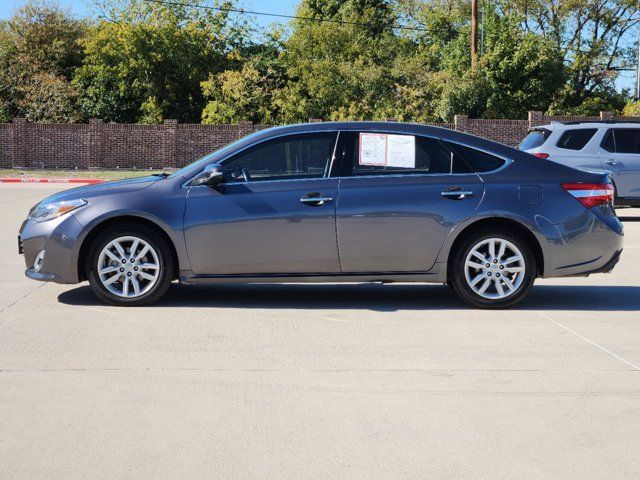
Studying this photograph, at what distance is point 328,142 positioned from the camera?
8.73 meters

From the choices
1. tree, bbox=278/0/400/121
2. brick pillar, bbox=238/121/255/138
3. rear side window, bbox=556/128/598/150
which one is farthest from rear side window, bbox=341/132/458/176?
tree, bbox=278/0/400/121

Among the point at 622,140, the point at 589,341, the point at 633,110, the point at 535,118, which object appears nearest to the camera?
the point at 589,341

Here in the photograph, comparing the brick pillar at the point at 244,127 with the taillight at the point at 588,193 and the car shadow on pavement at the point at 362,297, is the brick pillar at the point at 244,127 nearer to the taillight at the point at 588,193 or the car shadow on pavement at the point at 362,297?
the car shadow on pavement at the point at 362,297

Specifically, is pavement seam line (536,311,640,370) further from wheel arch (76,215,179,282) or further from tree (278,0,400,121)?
tree (278,0,400,121)

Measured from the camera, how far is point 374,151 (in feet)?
28.5

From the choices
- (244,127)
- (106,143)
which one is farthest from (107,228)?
(106,143)

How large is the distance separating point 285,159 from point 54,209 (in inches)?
80.9

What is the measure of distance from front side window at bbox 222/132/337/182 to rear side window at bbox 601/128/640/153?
10447mm

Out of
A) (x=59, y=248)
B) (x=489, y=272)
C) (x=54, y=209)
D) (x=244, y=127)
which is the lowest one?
(x=489, y=272)

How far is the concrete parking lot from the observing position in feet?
15.4

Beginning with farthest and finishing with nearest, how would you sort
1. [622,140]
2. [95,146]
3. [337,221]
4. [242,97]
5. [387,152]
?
[242,97] < [95,146] < [622,140] < [387,152] < [337,221]

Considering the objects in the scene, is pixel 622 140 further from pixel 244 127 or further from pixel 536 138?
pixel 244 127

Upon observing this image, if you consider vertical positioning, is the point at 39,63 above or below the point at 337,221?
above

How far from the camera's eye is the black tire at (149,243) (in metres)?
8.54
